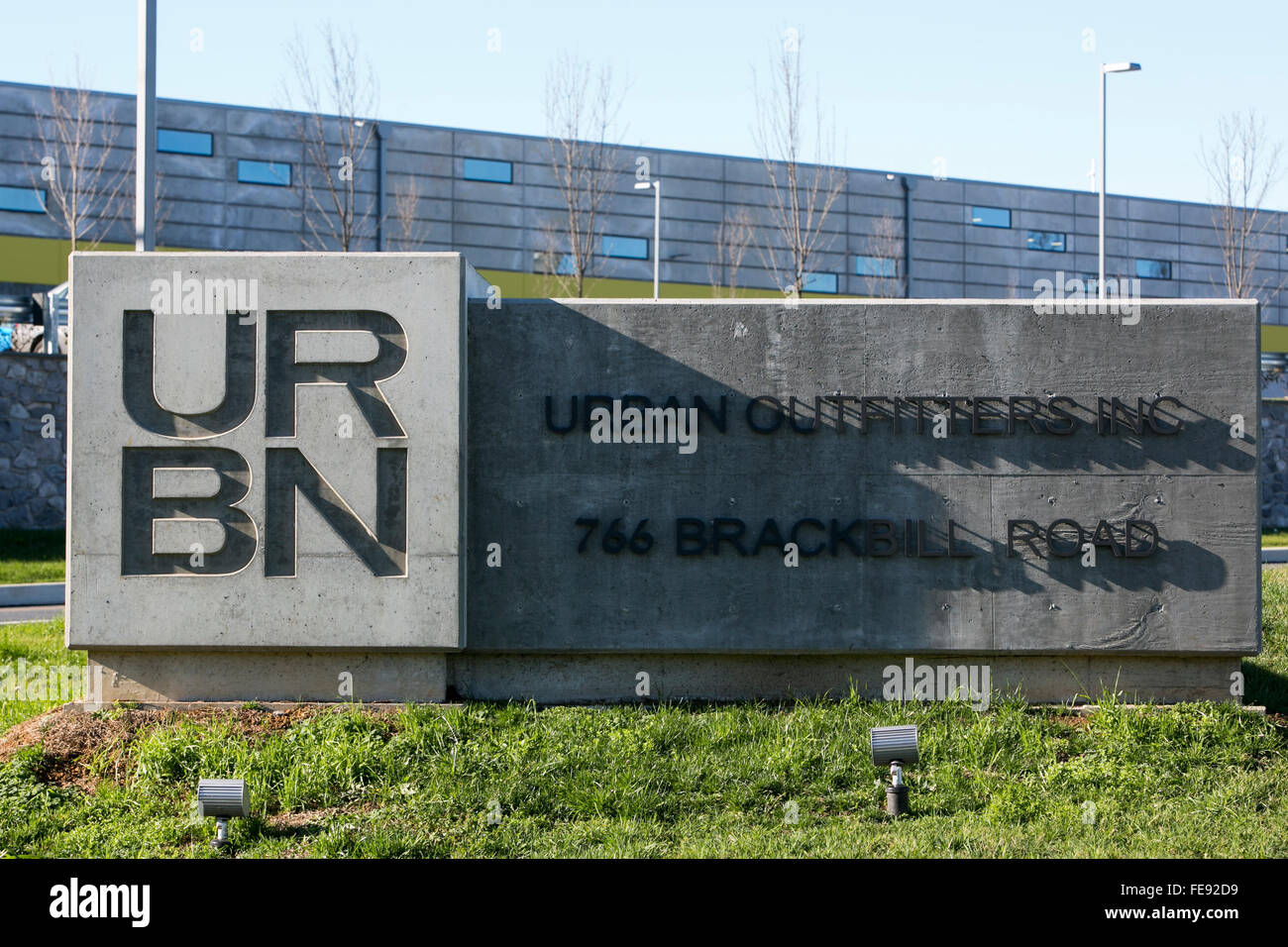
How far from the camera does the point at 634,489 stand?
8812mm

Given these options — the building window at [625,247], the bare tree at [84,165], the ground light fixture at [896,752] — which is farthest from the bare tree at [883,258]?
the ground light fixture at [896,752]

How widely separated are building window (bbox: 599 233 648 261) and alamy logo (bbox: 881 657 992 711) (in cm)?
3074

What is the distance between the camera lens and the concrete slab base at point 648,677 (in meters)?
8.72

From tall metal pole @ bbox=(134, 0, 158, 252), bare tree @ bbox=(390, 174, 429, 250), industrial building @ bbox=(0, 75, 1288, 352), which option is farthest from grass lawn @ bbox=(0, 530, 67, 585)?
bare tree @ bbox=(390, 174, 429, 250)

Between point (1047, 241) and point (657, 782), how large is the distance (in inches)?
1583

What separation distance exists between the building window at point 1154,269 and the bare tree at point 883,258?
9.38 metres

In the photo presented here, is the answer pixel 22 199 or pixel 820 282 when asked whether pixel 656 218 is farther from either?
pixel 22 199

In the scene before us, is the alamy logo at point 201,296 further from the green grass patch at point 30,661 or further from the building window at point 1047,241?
the building window at point 1047,241

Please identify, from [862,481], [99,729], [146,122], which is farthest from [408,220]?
[862,481]

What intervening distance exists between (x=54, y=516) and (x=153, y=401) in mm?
14140

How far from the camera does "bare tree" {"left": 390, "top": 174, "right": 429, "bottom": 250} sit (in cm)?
3600

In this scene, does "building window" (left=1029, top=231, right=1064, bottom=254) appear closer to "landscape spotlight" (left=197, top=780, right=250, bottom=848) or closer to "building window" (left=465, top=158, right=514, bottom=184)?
"building window" (left=465, top=158, right=514, bottom=184)

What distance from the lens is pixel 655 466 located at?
8.83 meters
